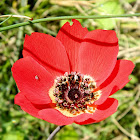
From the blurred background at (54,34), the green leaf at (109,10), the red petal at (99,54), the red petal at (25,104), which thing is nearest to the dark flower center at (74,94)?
the red petal at (99,54)

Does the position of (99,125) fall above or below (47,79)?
below

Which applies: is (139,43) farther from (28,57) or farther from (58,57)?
(28,57)

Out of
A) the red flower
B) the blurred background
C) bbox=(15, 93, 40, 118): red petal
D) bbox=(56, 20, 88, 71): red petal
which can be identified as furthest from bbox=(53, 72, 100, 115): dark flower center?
the blurred background

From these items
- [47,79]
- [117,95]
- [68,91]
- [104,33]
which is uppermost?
[104,33]

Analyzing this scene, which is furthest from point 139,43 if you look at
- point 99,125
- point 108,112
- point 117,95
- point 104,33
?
point 108,112

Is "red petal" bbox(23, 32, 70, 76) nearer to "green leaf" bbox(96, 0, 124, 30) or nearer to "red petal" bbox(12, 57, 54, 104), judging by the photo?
"red petal" bbox(12, 57, 54, 104)

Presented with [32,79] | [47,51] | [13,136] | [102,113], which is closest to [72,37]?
[47,51]

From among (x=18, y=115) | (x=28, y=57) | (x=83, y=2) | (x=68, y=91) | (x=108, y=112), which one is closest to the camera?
(x=108, y=112)

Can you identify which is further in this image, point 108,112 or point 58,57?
point 58,57

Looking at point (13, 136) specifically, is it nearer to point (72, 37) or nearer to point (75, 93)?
point (75, 93)
